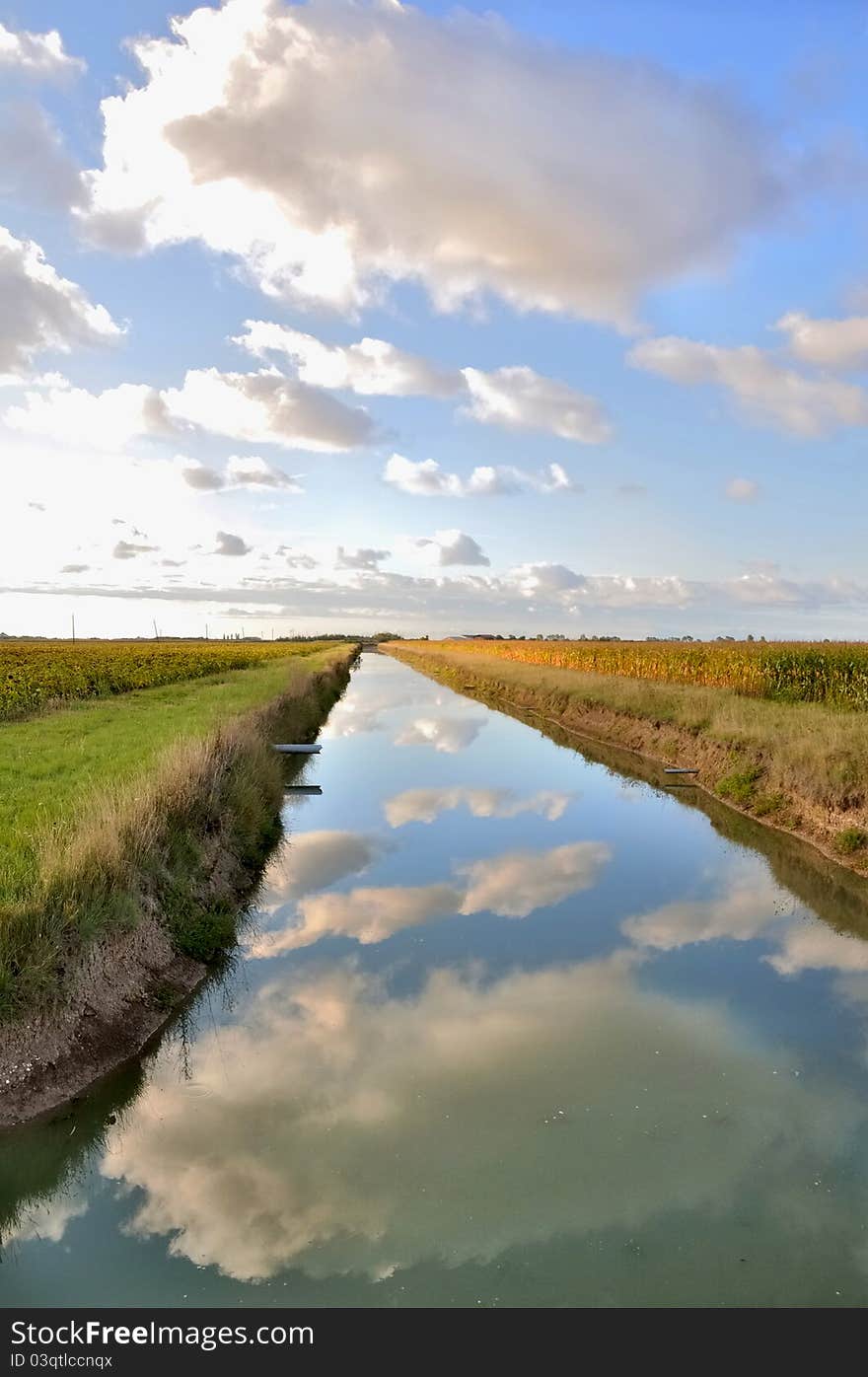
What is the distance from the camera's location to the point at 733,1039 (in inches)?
290

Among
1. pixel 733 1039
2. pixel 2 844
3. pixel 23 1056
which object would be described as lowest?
pixel 733 1039

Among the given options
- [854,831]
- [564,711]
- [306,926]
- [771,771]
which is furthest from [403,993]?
[564,711]

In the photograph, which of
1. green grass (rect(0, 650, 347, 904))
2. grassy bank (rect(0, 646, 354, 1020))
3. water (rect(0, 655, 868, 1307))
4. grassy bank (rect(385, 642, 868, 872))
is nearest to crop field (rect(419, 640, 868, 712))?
grassy bank (rect(385, 642, 868, 872))

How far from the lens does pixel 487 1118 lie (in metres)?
6.07

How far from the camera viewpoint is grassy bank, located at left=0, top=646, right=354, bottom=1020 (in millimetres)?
6707

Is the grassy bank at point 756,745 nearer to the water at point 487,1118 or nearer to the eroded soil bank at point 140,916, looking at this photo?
the water at point 487,1118

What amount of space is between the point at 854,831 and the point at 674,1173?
8.97m

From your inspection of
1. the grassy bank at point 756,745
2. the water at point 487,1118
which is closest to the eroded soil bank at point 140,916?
the water at point 487,1118

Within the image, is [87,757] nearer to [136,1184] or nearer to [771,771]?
[136,1184]

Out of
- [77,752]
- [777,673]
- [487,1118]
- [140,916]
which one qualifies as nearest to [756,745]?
[777,673]

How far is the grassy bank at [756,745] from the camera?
43.9 ft

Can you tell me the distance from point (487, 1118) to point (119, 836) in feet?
15.8

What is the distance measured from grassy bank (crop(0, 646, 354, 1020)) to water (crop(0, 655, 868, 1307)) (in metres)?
0.94

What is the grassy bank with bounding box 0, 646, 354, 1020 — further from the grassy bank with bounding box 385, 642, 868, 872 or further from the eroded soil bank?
the grassy bank with bounding box 385, 642, 868, 872
